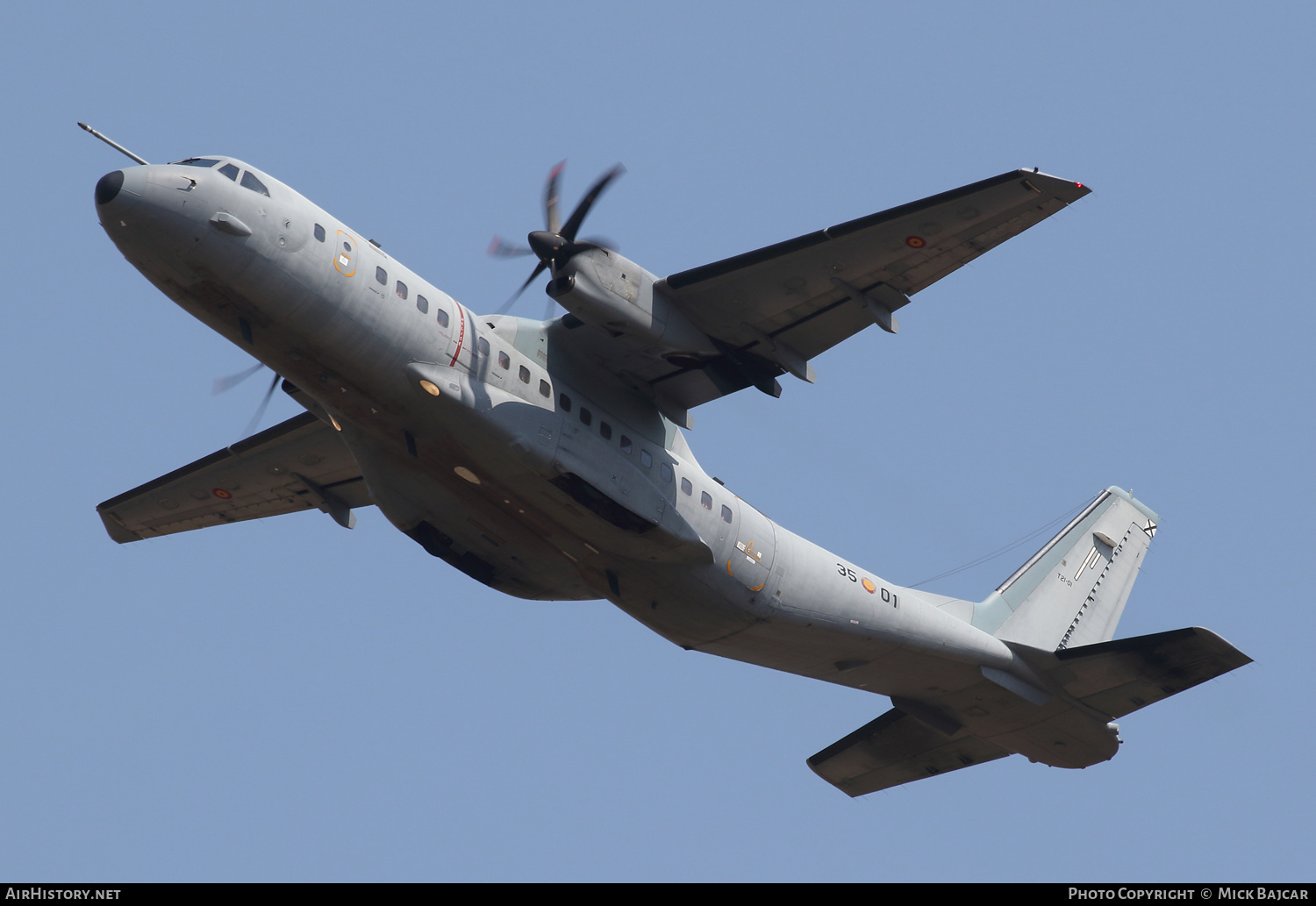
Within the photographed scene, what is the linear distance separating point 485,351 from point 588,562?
3.74m

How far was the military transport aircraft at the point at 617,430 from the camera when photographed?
18828mm

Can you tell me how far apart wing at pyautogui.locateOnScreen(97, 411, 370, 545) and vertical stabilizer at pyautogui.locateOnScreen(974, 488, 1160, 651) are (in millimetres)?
11355

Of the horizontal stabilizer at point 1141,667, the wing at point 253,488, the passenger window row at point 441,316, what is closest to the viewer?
the passenger window row at point 441,316

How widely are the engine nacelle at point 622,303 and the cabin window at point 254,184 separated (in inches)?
155

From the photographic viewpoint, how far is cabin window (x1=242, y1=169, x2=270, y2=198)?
61.6 ft

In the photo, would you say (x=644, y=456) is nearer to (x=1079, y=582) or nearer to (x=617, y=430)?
(x=617, y=430)

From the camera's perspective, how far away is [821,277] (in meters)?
20.3

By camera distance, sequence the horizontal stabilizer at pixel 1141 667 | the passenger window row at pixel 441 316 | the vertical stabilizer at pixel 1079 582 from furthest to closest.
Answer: the vertical stabilizer at pixel 1079 582
the horizontal stabilizer at pixel 1141 667
the passenger window row at pixel 441 316

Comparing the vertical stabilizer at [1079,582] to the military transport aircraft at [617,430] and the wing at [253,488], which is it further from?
the wing at [253,488]

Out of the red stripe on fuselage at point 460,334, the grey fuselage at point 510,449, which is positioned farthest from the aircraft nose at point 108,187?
the red stripe on fuselage at point 460,334

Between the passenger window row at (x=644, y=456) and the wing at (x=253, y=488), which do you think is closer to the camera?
the passenger window row at (x=644, y=456)

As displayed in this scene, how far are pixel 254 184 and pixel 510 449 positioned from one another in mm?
4826

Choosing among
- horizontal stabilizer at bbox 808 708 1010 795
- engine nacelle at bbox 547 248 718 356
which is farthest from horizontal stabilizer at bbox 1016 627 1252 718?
engine nacelle at bbox 547 248 718 356

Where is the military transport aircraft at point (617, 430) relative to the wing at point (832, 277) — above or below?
below
